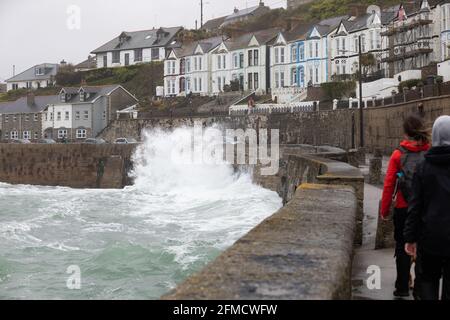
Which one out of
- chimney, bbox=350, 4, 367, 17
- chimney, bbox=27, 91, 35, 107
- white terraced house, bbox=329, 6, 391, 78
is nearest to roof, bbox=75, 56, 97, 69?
chimney, bbox=27, 91, 35, 107

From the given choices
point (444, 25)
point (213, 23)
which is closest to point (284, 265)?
point (444, 25)

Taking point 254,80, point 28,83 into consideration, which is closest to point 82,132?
point 254,80

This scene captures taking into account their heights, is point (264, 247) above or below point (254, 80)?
below

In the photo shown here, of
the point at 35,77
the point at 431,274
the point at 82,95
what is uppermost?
the point at 35,77

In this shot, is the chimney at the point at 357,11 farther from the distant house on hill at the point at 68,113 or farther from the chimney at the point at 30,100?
the chimney at the point at 30,100

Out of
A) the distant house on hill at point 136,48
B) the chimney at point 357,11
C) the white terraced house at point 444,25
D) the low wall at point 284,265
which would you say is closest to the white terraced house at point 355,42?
the chimney at point 357,11

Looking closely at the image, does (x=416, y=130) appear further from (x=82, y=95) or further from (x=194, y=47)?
(x=194, y=47)

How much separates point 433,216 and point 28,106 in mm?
68933

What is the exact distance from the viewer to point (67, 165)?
41.2 metres

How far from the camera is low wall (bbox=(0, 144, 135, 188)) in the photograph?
39.1m

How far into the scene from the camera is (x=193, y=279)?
3.72m

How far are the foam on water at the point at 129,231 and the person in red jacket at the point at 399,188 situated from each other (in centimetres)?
511

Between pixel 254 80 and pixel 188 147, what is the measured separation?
94.6ft
